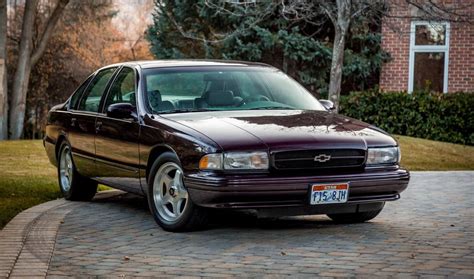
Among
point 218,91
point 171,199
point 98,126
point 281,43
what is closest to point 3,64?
point 281,43

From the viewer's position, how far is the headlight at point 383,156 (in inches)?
314

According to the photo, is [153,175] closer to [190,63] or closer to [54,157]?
[190,63]

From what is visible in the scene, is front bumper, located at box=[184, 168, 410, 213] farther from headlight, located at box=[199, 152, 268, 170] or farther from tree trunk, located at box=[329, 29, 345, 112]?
tree trunk, located at box=[329, 29, 345, 112]

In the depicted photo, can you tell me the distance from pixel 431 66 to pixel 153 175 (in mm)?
15839

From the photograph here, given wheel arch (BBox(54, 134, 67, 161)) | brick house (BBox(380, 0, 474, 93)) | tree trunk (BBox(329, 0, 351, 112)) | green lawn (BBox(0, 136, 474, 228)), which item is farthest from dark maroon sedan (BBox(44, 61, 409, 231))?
brick house (BBox(380, 0, 474, 93))

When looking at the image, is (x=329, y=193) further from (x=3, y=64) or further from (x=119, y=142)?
(x=3, y=64)

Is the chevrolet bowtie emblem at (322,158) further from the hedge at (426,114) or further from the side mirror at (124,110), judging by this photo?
the hedge at (426,114)

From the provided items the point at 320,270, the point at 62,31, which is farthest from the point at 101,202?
the point at 62,31

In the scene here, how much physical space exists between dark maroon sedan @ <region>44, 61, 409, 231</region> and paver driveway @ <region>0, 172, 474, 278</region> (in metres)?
0.27

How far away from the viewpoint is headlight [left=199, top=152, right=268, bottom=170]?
747 centimetres

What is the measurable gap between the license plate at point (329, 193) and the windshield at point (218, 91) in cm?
156

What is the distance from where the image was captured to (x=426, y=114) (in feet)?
67.9

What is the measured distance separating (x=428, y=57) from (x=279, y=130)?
15.8 meters

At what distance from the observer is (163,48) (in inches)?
971
